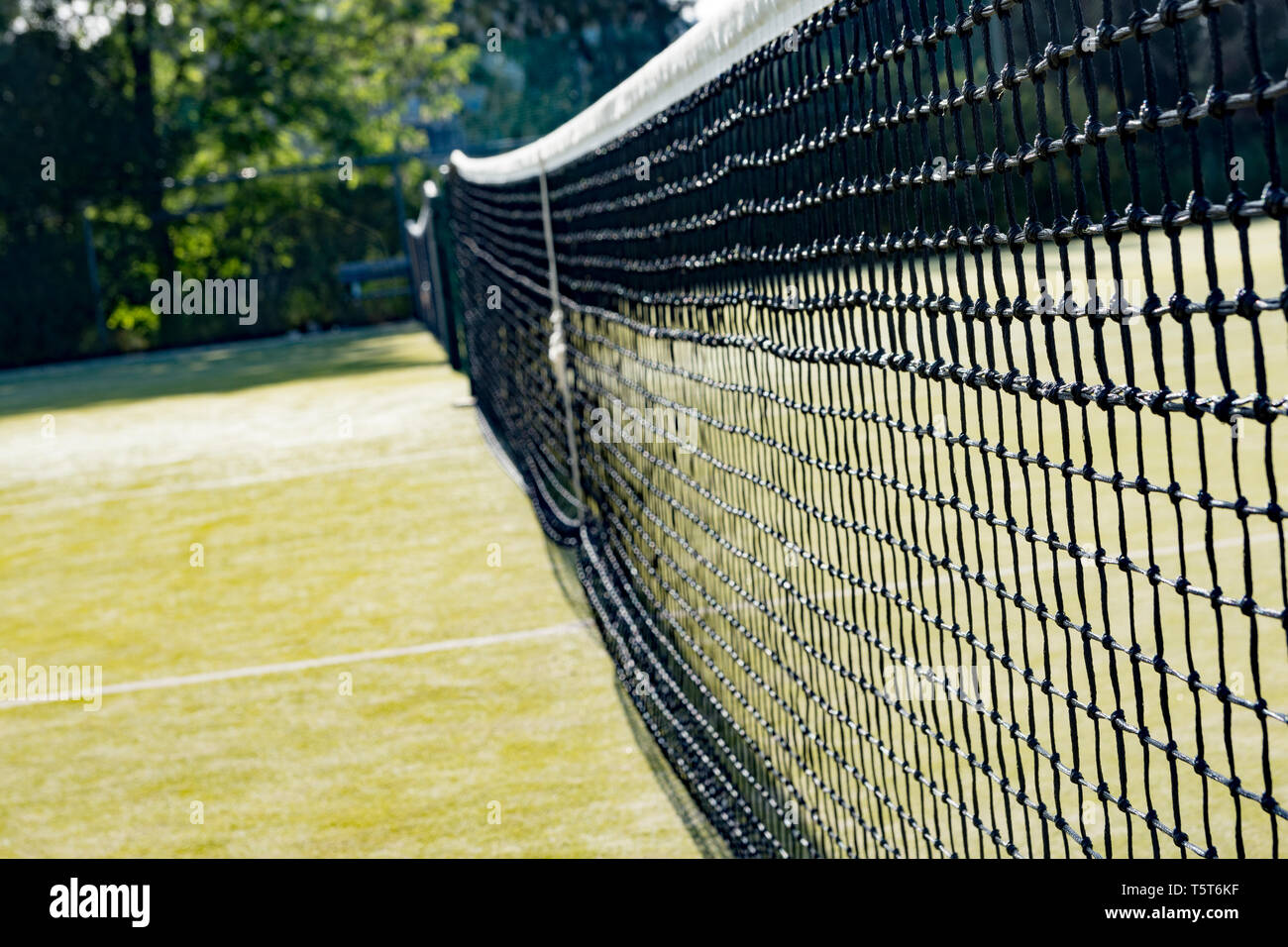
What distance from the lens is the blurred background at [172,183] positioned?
2395cm

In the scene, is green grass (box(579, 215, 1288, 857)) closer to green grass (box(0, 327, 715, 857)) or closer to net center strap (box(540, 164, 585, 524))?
net center strap (box(540, 164, 585, 524))

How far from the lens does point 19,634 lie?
20.8ft

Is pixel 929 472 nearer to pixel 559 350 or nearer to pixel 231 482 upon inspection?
pixel 559 350

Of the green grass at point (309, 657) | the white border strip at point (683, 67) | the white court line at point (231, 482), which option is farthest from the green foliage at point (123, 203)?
the white border strip at point (683, 67)

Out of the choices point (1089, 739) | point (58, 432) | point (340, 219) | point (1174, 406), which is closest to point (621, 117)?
point (1089, 739)

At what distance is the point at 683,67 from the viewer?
3.97 meters

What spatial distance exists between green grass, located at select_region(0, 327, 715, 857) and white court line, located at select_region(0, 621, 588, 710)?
0.19 feet

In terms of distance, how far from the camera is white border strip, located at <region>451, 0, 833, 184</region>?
3204mm

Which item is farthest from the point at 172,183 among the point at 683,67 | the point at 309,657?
the point at 683,67

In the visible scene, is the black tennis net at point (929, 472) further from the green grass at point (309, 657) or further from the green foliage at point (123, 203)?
the green foliage at point (123, 203)

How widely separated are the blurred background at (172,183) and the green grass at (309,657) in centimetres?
1317

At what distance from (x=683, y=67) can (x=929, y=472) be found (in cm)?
384
